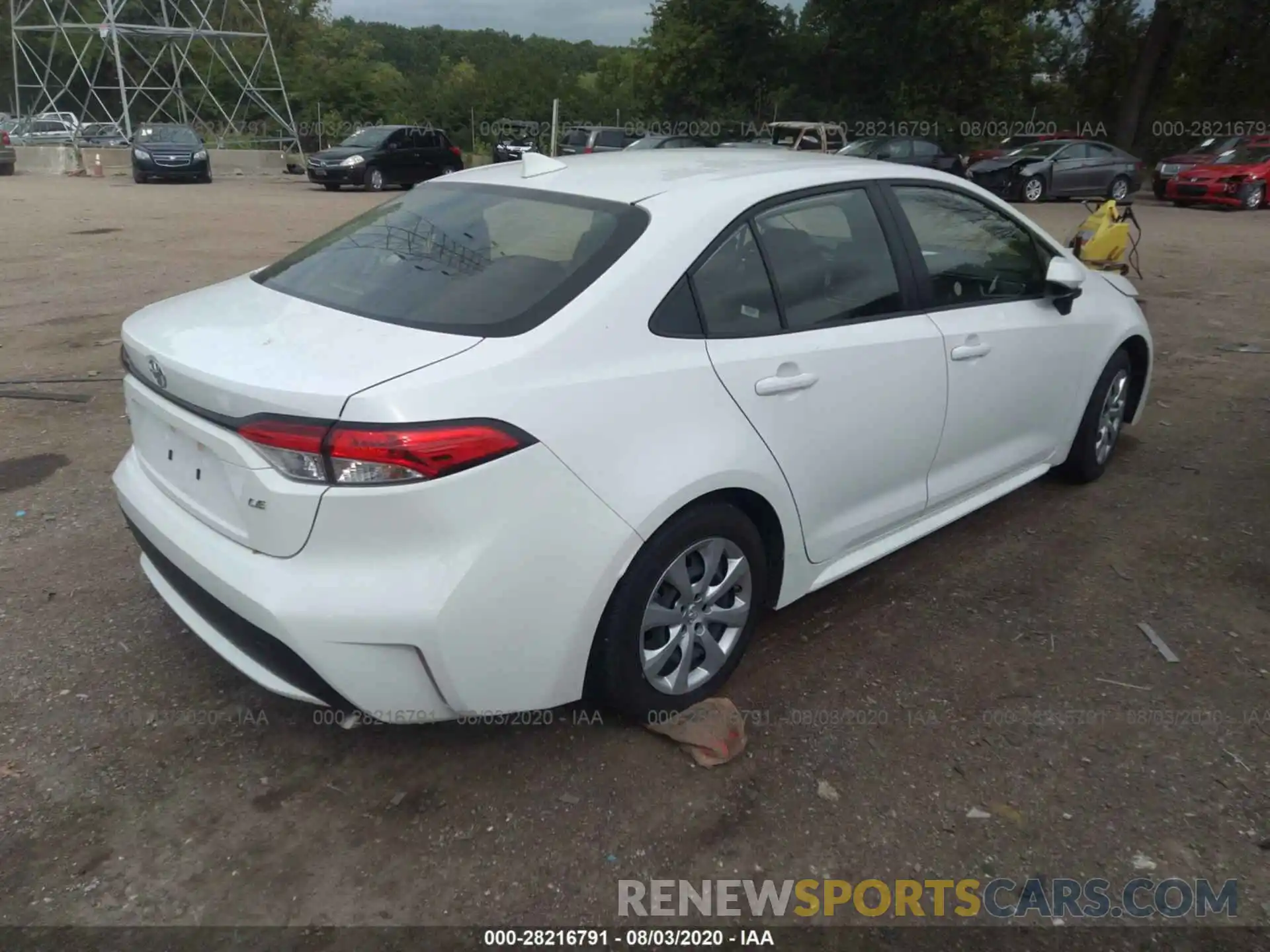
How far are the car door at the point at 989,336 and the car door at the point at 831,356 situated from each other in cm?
13

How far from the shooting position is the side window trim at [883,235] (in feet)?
9.98

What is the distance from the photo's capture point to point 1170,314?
9461 mm

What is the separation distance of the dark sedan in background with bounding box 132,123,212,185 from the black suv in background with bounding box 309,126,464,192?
3621mm

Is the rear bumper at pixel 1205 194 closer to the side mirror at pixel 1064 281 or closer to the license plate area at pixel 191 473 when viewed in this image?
the side mirror at pixel 1064 281

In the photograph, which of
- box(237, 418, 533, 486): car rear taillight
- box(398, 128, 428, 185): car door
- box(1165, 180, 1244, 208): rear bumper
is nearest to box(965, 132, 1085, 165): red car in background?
box(1165, 180, 1244, 208): rear bumper

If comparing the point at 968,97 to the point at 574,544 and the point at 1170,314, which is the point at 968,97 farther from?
the point at 574,544

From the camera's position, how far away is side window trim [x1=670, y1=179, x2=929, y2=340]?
3041mm

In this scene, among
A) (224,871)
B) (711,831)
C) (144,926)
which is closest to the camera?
(144,926)

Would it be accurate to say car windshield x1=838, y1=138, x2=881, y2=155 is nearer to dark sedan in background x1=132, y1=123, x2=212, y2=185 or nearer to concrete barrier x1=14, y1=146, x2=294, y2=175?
dark sedan in background x1=132, y1=123, x2=212, y2=185

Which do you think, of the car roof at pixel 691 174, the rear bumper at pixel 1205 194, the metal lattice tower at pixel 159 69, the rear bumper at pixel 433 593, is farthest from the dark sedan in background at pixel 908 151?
the metal lattice tower at pixel 159 69

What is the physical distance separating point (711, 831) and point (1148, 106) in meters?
34.2

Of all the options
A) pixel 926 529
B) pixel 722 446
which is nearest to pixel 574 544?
pixel 722 446

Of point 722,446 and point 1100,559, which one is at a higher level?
point 722,446

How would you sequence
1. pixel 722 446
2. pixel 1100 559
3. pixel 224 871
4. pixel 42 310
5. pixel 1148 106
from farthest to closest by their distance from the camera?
pixel 1148 106, pixel 42 310, pixel 1100 559, pixel 722 446, pixel 224 871
